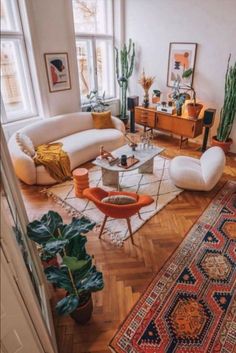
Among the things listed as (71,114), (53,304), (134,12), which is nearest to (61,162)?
(71,114)

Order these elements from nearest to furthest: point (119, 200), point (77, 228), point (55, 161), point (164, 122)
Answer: point (77, 228), point (119, 200), point (55, 161), point (164, 122)

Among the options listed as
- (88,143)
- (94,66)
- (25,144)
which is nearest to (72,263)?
(25,144)

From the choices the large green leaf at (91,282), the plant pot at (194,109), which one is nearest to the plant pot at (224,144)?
the plant pot at (194,109)

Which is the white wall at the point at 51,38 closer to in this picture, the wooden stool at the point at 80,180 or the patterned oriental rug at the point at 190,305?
the wooden stool at the point at 80,180

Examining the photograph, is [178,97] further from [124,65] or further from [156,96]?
[124,65]

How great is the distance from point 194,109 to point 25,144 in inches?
122

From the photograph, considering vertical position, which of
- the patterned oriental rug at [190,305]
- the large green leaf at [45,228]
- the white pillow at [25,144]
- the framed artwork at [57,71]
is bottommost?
the patterned oriental rug at [190,305]

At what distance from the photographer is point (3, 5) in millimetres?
3598

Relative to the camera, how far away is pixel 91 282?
1.59 metres

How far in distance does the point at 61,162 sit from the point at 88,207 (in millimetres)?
994

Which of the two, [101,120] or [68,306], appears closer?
[68,306]

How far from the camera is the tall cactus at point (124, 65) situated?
A: 17.5 ft

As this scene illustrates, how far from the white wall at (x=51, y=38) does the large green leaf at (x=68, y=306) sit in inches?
148

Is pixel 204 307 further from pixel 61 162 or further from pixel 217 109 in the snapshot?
pixel 217 109
